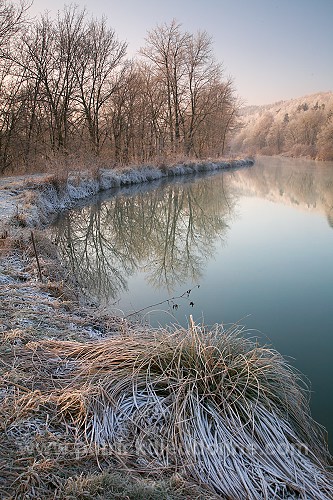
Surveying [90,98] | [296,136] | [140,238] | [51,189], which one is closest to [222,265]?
[140,238]

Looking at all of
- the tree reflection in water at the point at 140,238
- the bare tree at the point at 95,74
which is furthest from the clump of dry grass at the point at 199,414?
the bare tree at the point at 95,74

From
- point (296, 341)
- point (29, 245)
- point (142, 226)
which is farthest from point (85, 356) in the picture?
point (142, 226)

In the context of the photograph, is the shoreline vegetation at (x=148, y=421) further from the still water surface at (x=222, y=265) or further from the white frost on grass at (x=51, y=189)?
the white frost on grass at (x=51, y=189)

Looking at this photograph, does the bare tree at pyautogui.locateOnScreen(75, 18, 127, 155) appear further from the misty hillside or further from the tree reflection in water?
the misty hillside

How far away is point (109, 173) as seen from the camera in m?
18.3

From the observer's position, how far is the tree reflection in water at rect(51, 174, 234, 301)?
21.6ft

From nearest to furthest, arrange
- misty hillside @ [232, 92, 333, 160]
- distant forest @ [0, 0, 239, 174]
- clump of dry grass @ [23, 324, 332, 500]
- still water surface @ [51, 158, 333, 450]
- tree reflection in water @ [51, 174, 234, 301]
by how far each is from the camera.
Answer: clump of dry grass @ [23, 324, 332, 500]
still water surface @ [51, 158, 333, 450]
tree reflection in water @ [51, 174, 234, 301]
distant forest @ [0, 0, 239, 174]
misty hillside @ [232, 92, 333, 160]

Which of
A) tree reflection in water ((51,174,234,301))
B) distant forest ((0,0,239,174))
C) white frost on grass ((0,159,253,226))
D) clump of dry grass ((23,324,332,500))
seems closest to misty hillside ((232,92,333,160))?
distant forest ((0,0,239,174))

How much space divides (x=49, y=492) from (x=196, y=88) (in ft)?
106

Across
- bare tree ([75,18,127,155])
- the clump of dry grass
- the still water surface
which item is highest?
bare tree ([75,18,127,155])

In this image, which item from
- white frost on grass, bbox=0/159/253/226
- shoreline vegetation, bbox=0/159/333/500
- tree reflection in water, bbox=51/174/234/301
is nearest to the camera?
shoreline vegetation, bbox=0/159/333/500

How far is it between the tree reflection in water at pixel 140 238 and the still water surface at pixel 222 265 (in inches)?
1.0

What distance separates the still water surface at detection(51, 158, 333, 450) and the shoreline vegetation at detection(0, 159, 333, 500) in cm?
81

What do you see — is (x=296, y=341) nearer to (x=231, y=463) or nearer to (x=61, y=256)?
(x=231, y=463)
